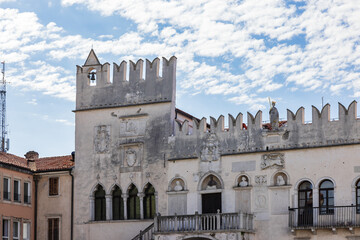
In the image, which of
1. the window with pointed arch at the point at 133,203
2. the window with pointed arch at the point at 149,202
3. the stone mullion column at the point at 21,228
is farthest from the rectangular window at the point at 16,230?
the window with pointed arch at the point at 149,202

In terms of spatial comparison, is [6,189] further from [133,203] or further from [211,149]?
[211,149]

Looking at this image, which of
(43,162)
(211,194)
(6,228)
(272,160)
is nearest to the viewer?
(272,160)

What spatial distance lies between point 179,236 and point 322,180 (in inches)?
290

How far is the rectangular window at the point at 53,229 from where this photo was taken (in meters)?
42.7

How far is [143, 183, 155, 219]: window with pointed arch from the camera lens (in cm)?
4041

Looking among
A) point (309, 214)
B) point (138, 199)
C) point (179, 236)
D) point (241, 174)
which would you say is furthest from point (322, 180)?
point (138, 199)

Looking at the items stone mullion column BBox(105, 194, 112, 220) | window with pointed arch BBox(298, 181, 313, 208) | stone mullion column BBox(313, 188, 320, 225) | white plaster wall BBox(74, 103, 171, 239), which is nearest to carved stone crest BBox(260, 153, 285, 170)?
window with pointed arch BBox(298, 181, 313, 208)

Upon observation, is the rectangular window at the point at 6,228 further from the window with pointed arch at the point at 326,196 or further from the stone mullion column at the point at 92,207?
the window with pointed arch at the point at 326,196

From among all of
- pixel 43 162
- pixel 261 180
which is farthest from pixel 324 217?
pixel 43 162

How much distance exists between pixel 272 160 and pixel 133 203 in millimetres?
8089

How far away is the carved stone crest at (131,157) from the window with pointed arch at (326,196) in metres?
10.2

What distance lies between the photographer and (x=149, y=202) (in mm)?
40594

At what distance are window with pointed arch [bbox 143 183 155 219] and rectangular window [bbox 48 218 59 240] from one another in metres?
5.57

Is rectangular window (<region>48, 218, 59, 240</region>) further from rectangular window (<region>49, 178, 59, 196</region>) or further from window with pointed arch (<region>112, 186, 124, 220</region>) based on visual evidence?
window with pointed arch (<region>112, 186, 124, 220</region>)
